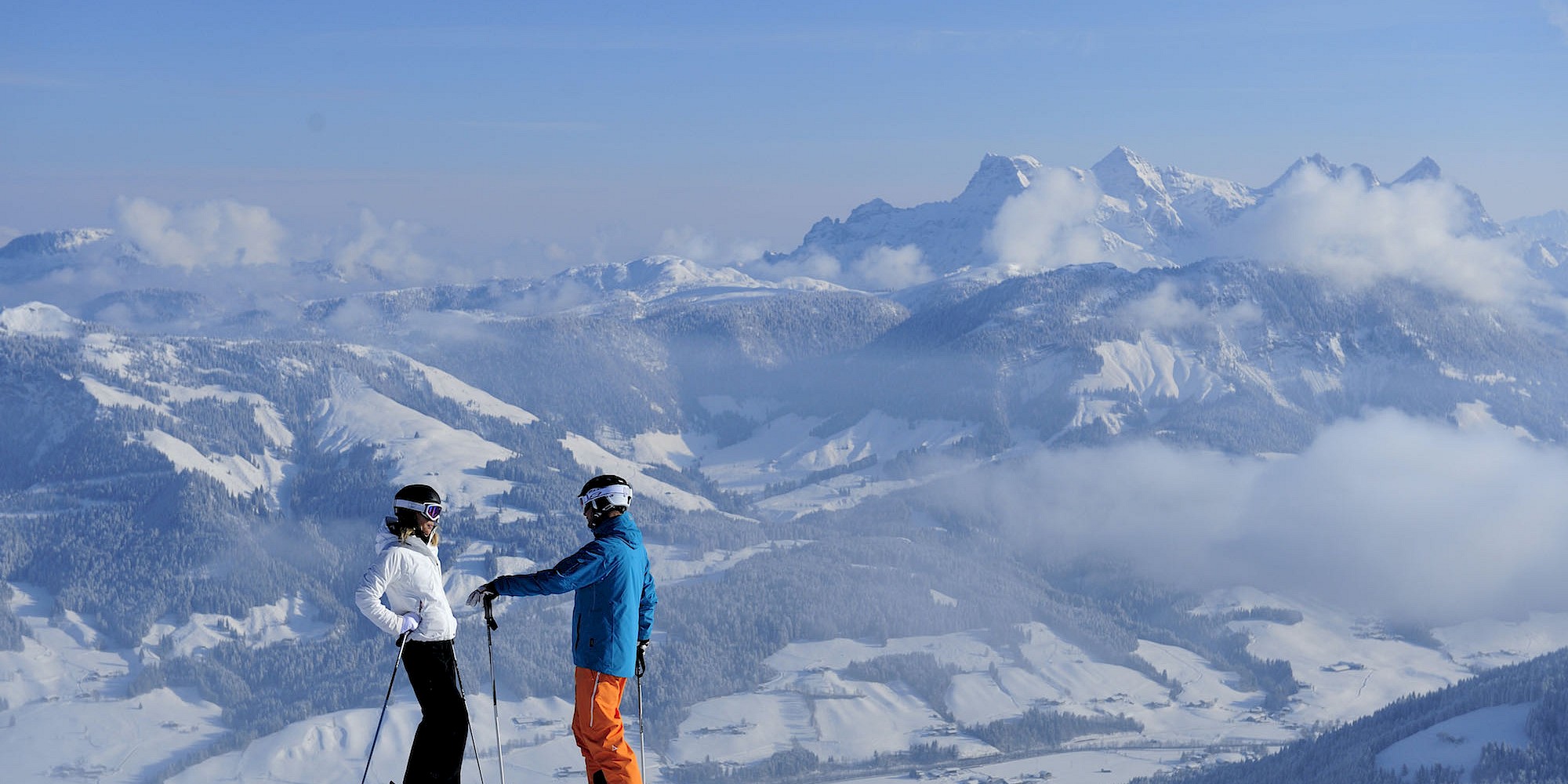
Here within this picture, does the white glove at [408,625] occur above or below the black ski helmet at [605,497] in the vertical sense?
below

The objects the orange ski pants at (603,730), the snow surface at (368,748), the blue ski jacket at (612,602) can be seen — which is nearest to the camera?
the blue ski jacket at (612,602)

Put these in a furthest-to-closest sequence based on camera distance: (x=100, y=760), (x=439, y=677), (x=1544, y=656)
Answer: (x=100, y=760) → (x=1544, y=656) → (x=439, y=677)

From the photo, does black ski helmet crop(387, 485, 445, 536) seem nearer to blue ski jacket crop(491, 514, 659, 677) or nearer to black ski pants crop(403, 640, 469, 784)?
black ski pants crop(403, 640, 469, 784)

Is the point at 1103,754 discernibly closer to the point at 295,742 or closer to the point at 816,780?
the point at 816,780

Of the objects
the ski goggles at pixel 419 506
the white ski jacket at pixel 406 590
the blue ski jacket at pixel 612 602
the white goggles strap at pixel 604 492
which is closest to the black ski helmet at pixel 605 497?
the white goggles strap at pixel 604 492

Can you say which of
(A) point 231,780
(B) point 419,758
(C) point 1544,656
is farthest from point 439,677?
(A) point 231,780

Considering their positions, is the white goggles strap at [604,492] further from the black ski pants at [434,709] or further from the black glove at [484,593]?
the black ski pants at [434,709]

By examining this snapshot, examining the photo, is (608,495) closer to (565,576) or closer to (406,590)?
(565,576)

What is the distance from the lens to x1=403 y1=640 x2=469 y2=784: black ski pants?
16.8 m

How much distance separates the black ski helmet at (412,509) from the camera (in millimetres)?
16141

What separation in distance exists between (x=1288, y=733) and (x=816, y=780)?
269 ft

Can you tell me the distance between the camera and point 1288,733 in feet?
650

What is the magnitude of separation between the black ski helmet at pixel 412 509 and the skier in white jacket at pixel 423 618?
0.01 metres

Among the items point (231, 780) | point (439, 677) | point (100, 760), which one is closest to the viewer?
point (439, 677)
